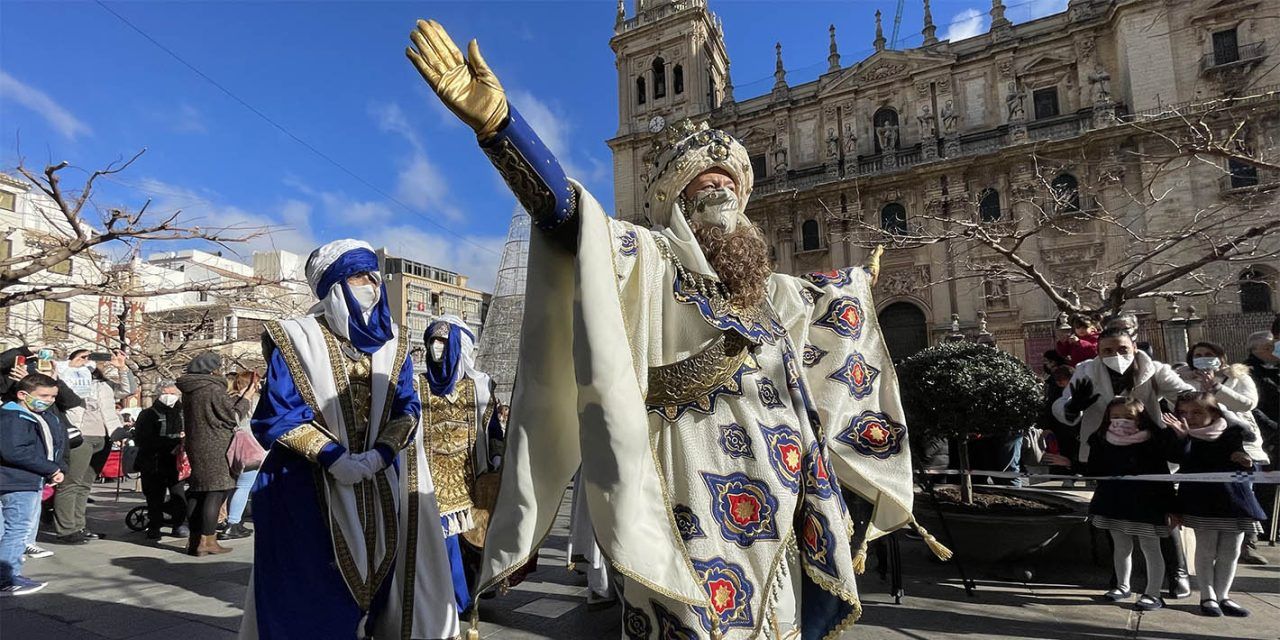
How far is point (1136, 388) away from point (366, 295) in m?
4.75

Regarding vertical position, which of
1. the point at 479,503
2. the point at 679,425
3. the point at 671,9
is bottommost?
the point at 479,503

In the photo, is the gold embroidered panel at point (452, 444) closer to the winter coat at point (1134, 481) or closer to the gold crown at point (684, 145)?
the gold crown at point (684, 145)

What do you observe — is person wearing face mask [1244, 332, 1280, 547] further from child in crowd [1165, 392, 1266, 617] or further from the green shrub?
the green shrub

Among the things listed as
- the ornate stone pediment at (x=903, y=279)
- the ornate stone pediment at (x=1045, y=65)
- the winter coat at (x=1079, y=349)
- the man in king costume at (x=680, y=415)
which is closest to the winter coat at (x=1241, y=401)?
the winter coat at (x=1079, y=349)

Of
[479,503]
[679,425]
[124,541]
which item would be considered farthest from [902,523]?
[124,541]

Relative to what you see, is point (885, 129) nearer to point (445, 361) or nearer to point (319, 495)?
point (445, 361)

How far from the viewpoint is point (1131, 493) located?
3.71 m

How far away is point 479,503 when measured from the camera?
3.65m

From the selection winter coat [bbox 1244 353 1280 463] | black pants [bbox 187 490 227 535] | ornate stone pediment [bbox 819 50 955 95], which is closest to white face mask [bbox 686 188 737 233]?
black pants [bbox 187 490 227 535]

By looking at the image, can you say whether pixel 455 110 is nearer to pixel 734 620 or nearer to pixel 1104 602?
pixel 734 620

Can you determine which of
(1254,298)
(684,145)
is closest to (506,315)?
(684,145)

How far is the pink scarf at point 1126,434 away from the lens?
385cm

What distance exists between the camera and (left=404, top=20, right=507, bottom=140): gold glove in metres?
1.29

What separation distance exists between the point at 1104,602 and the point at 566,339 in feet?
12.8
